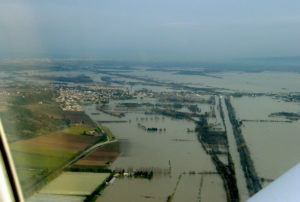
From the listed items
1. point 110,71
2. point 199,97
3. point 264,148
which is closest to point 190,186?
point 264,148

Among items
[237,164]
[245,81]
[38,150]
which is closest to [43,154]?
[38,150]

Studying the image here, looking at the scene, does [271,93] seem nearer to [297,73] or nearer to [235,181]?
[297,73]

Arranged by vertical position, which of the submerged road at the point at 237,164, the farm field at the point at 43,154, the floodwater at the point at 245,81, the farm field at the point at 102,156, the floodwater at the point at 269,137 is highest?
the farm field at the point at 43,154

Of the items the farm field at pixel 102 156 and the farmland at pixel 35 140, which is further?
the farm field at pixel 102 156

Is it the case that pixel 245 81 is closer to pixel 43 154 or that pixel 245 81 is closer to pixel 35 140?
pixel 43 154

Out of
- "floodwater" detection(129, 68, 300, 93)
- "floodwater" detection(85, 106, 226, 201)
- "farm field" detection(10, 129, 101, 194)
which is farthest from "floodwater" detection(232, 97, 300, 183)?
"farm field" detection(10, 129, 101, 194)

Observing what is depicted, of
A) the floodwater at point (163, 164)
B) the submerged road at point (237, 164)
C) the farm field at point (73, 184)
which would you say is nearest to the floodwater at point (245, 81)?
the submerged road at point (237, 164)

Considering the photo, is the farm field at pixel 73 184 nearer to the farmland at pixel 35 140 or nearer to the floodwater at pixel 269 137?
the farmland at pixel 35 140
